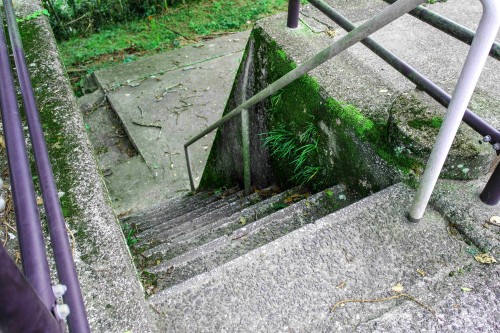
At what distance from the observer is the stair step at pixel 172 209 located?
13.1 feet

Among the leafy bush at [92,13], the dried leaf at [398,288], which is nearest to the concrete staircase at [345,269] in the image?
the dried leaf at [398,288]

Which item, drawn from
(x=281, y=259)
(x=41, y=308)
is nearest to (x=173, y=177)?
(x=281, y=259)

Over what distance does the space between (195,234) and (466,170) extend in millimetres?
1662

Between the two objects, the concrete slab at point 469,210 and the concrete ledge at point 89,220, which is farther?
the concrete slab at point 469,210

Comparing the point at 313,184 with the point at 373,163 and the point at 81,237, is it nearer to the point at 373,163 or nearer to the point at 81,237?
the point at 373,163

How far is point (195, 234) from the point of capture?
2742 millimetres

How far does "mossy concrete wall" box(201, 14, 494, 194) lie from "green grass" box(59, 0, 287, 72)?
4053mm

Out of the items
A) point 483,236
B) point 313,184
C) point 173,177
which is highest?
point 483,236

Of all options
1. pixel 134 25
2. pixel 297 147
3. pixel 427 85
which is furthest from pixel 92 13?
pixel 427 85

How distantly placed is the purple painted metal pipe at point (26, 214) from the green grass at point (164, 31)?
6.45 meters

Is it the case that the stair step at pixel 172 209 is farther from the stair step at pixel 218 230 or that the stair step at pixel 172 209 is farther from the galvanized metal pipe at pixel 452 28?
the galvanized metal pipe at pixel 452 28

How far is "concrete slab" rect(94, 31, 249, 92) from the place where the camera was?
255 inches

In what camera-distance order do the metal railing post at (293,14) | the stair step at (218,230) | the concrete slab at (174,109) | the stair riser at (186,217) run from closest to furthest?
the stair step at (218,230) < the metal railing post at (293,14) < the stair riser at (186,217) < the concrete slab at (174,109)

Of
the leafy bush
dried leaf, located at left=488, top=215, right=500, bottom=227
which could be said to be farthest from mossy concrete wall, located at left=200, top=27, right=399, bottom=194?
the leafy bush
